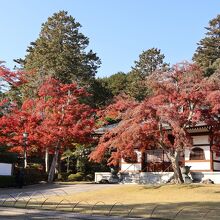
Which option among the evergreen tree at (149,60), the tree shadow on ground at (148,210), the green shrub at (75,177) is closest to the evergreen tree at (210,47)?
the evergreen tree at (149,60)

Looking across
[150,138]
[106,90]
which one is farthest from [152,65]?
[150,138]

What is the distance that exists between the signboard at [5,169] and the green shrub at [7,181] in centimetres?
59

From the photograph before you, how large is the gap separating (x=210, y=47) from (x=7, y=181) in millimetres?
46392

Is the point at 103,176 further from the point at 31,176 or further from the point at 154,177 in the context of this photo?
the point at 31,176

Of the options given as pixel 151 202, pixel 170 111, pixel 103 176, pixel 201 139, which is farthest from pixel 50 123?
pixel 151 202

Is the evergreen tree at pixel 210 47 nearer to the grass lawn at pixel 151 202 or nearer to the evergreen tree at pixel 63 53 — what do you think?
the evergreen tree at pixel 63 53

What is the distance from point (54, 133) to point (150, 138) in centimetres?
928

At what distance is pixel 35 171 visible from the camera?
32094 millimetres

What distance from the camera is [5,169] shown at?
29.2m

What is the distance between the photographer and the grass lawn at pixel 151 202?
51.3 feet

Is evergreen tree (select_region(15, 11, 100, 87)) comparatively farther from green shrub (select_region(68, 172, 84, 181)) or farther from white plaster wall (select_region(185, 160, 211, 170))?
white plaster wall (select_region(185, 160, 211, 170))

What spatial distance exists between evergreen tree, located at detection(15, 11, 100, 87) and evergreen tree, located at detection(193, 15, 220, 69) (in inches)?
705

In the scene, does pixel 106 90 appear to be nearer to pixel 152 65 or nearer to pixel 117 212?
pixel 152 65

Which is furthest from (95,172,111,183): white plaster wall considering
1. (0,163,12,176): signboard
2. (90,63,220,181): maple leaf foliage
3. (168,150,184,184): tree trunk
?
(168,150,184,184): tree trunk
